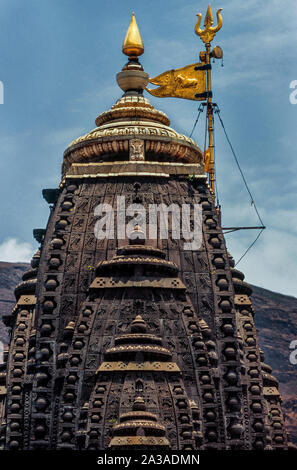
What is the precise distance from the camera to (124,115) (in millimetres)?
54375

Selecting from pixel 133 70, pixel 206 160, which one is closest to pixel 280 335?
pixel 206 160

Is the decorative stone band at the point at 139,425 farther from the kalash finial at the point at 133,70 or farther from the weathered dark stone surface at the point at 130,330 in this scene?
the kalash finial at the point at 133,70

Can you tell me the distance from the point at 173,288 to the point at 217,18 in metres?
20.7

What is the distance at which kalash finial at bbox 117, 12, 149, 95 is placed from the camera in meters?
55.8

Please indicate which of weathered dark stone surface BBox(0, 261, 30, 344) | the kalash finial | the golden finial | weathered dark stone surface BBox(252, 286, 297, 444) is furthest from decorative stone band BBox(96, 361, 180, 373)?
weathered dark stone surface BBox(0, 261, 30, 344)

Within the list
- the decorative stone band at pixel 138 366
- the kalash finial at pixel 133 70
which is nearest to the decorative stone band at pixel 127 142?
the kalash finial at pixel 133 70

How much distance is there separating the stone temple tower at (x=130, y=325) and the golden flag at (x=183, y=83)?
4.92 meters

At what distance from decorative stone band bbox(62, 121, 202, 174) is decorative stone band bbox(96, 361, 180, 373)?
13.2 meters

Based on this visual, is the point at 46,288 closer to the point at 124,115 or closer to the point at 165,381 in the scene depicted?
the point at 165,381

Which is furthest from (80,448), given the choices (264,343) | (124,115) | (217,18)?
(264,343)

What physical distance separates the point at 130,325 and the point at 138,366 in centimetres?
214

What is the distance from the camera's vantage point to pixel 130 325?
1721 inches

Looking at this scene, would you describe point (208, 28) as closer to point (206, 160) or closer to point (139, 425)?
point (206, 160)

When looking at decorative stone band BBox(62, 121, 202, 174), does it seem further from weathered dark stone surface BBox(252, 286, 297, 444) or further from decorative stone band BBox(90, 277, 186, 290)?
weathered dark stone surface BBox(252, 286, 297, 444)
